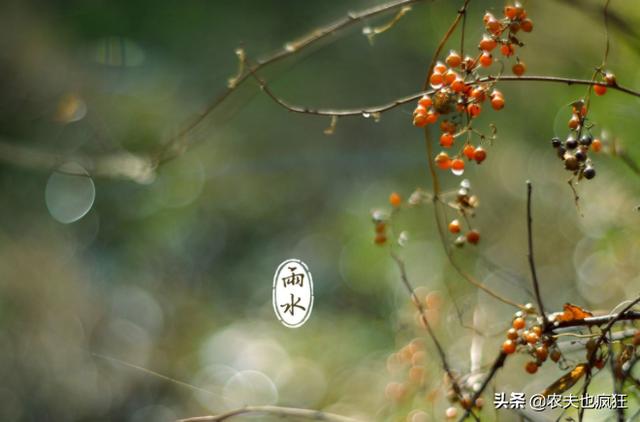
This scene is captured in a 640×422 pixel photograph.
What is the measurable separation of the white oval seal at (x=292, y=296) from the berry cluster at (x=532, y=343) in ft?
1.24

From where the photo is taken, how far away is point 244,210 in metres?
3.14

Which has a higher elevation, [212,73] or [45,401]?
[212,73]

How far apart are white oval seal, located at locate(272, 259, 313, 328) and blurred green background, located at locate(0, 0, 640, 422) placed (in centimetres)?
28

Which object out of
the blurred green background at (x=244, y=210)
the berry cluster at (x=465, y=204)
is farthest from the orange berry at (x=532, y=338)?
the blurred green background at (x=244, y=210)

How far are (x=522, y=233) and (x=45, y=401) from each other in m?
1.37

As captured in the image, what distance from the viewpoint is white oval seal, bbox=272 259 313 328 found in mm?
992

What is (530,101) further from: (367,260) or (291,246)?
(291,246)

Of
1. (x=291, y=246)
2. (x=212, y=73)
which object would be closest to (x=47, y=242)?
(x=291, y=246)

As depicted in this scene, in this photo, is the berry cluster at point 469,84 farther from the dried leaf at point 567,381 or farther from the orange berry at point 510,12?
the dried leaf at point 567,381

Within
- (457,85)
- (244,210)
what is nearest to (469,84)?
(457,85)

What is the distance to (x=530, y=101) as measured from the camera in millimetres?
2502

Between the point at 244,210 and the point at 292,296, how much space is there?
2170 millimetres

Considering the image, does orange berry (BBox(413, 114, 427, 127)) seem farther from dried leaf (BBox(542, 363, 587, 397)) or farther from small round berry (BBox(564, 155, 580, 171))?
dried leaf (BBox(542, 363, 587, 397))

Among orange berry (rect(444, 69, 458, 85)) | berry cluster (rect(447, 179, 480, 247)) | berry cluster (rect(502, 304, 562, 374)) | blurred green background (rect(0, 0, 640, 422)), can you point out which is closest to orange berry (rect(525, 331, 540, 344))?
berry cluster (rect(502, 304, 562, 374))
